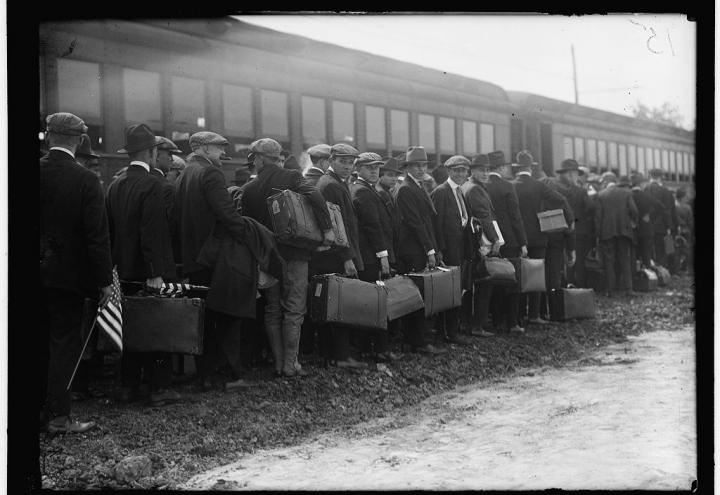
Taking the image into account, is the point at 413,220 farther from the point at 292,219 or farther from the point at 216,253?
the point at 216,253

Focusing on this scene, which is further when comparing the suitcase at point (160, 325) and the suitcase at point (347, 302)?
the suitcase at point (347, 302)

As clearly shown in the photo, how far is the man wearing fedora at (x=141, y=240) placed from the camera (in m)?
5.43

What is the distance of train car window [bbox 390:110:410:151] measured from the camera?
11219mm

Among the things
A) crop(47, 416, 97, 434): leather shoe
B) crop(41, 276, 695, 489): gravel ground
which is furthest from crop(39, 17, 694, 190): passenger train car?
crop(41, 276, 695, 489): gravel ground

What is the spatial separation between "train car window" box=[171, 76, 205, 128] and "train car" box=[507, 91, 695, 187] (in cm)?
701

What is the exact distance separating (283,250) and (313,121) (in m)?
3.78

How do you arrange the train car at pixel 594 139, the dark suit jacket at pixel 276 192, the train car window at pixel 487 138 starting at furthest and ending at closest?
the train car at pixel 594 139, the train car window at pixel 487 138, the dark suit jacket at pixel 276 192

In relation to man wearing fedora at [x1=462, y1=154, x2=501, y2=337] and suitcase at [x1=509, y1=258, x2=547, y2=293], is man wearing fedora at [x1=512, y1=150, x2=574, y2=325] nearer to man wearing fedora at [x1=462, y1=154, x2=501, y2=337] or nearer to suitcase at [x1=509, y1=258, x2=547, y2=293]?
suitcase at [x1=509, y1=258, x2=547, y2=293]

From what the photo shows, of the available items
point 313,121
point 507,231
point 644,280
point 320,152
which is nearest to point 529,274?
point 507,231

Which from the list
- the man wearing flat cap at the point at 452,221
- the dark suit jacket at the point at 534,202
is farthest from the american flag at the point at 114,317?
the dark suit jacket at the point at 534,202

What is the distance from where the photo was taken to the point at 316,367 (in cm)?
661

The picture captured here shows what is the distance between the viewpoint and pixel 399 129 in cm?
1135

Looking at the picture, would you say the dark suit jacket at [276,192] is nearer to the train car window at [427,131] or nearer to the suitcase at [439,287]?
the suitcase at [439,287]

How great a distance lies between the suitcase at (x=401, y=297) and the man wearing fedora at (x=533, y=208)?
8.46 ft
